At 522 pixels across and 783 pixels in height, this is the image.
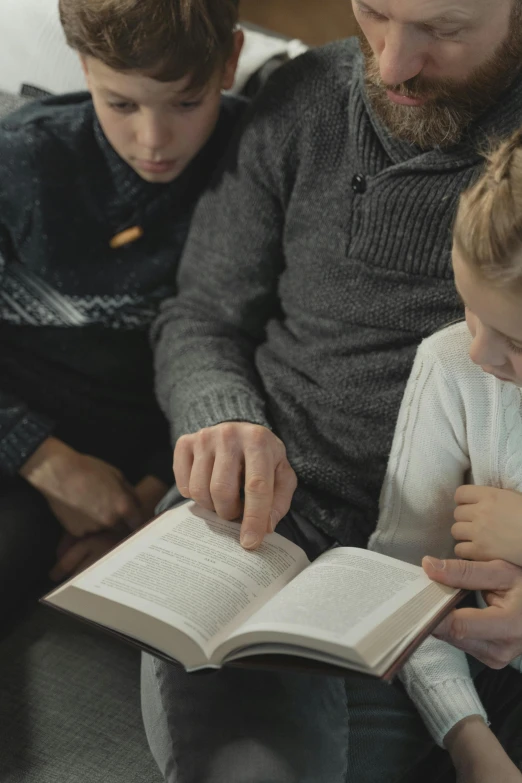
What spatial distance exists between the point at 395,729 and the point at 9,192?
0.91 m

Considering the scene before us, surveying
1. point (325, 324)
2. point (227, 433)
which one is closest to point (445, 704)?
point (227, 433)

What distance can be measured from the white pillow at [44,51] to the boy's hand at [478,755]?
1.02 metres

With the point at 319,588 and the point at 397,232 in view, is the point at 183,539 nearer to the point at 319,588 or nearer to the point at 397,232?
the point at 319,588

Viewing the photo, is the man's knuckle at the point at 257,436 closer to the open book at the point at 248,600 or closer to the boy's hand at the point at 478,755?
the open book at the point at 248,600

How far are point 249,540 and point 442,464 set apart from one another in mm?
259

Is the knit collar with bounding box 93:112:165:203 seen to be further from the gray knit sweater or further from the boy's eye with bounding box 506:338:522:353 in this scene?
the boy's eye with bounding box 506:338:522:353

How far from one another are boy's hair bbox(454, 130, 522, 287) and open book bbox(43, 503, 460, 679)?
33cm

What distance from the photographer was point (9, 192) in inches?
51.3

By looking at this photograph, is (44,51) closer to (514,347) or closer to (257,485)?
(257,485)

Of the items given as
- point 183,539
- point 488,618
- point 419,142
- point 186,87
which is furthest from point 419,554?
point 186,87

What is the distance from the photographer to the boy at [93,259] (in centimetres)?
121

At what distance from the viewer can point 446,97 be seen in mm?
1052

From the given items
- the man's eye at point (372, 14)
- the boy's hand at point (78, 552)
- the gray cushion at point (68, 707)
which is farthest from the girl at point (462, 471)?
the boy's hand at point (78, 552)

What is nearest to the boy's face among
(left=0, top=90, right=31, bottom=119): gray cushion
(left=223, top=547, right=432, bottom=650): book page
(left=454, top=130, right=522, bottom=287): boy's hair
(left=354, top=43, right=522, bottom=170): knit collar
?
(left=0, top=90, right=31, bottom=119): gray cushion
